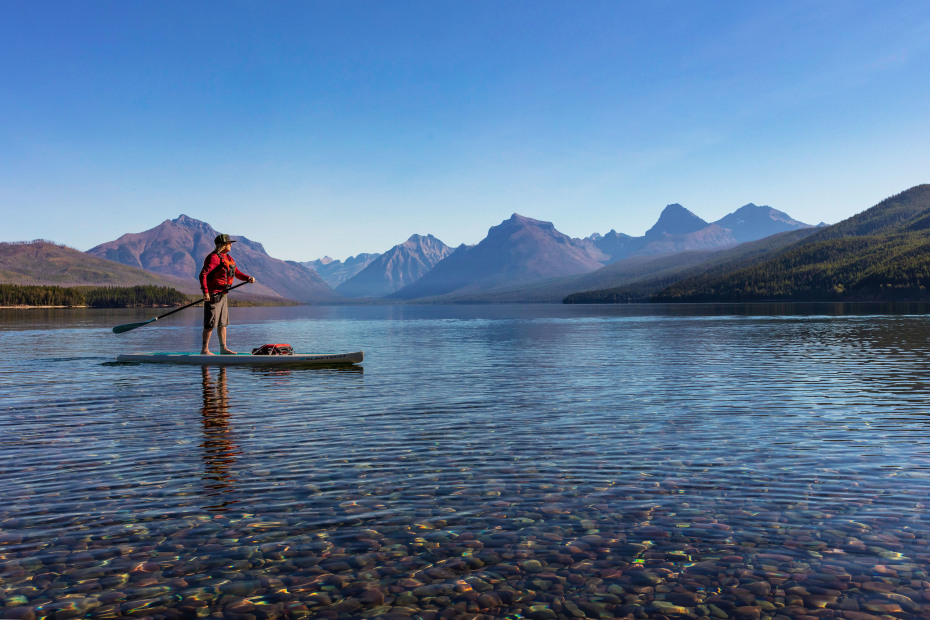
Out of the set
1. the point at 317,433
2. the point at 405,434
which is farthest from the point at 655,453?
the point at 317,433

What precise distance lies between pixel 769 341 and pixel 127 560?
62.7 m

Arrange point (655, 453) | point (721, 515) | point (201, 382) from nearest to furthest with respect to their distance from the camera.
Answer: point (721, 515) < point (655, 453) < point (201, 382)

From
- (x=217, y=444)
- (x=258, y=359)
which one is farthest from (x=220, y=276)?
(x=217, y=444)

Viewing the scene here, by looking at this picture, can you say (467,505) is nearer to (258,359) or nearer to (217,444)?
(217,444)

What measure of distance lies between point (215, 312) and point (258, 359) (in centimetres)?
395

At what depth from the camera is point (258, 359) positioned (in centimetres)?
3812

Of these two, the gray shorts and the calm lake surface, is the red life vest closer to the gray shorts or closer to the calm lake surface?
the gray shorts

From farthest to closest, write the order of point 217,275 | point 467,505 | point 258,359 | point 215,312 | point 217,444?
point 258,359 → point 215,312 → point 217,275 → point 217,444 → point 467,505

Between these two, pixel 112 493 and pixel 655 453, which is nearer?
pixel 112 493

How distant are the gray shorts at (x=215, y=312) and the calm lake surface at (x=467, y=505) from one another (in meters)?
9.97

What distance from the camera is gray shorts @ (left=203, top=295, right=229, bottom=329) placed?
3672cm

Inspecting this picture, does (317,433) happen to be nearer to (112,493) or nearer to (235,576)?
(112,493)

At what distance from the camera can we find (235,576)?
940 centimetres

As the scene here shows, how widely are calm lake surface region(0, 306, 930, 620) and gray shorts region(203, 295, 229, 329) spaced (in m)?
9.97
